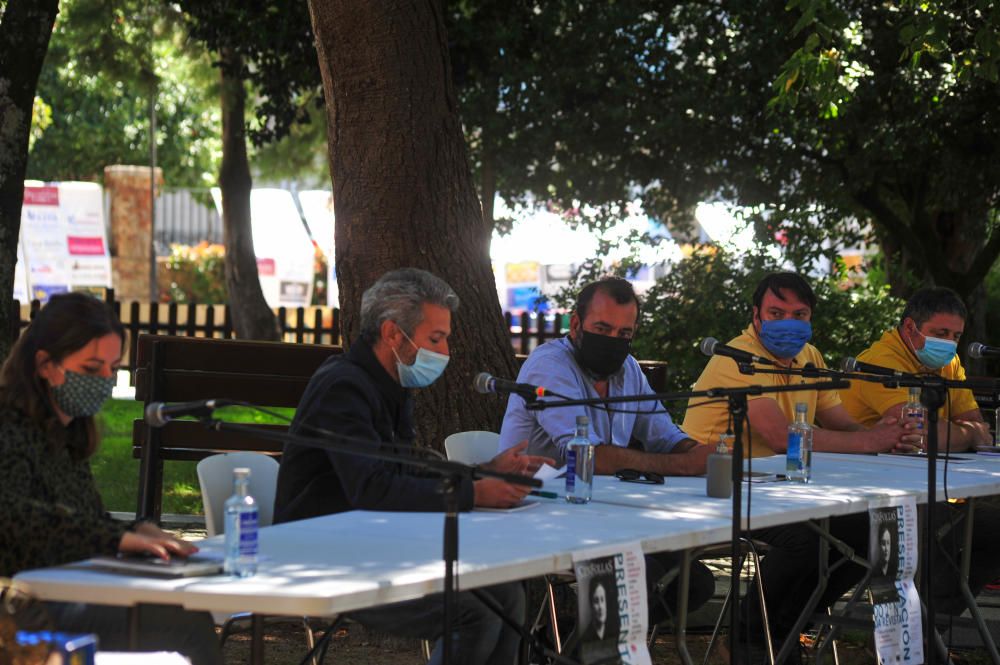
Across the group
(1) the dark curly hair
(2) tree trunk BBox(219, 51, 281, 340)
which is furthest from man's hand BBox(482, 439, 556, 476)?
(2) tree trunk BBox(219, 51, 281, 340)

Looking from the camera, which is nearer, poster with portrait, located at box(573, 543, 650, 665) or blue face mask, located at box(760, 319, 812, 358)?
poster with portrait, located at box(573, 543, 650, 665)

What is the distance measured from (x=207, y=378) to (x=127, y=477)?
431 centimetres

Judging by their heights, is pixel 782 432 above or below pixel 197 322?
below

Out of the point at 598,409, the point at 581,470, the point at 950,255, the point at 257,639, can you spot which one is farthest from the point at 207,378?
the point at 950,255

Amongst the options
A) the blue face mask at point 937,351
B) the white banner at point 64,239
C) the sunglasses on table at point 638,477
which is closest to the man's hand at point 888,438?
the blue face mask at point 937,351

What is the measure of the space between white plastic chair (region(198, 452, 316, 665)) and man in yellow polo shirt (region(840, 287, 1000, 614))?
9.54 ft

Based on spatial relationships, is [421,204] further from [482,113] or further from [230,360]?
[482,113]

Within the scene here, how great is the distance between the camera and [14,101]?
9508 millimetres

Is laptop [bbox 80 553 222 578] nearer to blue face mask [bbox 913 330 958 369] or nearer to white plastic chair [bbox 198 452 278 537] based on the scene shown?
white plastic chair [bbox 198 452 278 537]

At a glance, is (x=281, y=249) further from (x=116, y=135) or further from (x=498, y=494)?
(x=498, y=494)

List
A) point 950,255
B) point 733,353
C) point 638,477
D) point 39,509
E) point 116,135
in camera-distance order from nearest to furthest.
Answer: point 39,509 → point 733,353 → point 638,477 → point 950,255 → point 116,135

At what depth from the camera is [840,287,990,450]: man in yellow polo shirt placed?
7062 millimetres

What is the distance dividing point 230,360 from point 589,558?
421 cm

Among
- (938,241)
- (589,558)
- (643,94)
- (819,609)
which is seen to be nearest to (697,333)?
(643,94)
